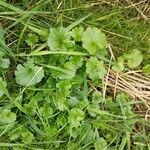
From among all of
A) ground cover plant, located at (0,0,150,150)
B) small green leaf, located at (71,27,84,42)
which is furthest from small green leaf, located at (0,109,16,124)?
small green leaf, located at (71,27,84,42)

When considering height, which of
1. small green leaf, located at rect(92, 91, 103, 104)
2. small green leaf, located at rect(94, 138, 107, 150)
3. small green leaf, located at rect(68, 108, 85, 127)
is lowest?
small green leaf, located at rect(94, 138, 107, 150)

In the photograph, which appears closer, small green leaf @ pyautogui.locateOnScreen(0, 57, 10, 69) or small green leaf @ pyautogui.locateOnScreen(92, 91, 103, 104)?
small green leaf @ pyautogui.locateOnScreen(0, 57, 10, 69)

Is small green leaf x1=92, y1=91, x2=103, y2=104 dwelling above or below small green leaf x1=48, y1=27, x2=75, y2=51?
below

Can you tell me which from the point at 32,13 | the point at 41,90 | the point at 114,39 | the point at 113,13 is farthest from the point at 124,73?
the point at 32,13

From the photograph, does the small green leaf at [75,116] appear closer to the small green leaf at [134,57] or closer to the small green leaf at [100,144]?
the small green leaf at [100,144]

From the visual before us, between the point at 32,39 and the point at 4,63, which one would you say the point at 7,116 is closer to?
the point at 4,63

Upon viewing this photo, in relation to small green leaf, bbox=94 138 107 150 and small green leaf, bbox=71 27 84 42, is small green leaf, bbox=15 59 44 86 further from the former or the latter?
small green leaf, bbox=94 138 107 150

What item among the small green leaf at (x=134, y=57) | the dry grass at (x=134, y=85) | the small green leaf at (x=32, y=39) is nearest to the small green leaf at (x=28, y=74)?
the small green leaf at (x=32, y=39)
